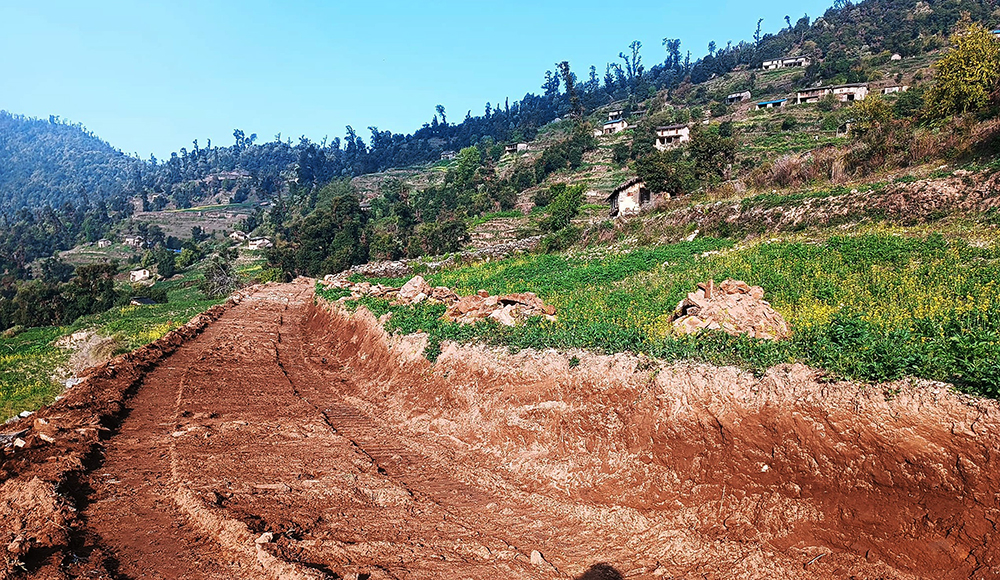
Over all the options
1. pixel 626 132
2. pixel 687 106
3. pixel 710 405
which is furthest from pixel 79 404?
pixel 687 106

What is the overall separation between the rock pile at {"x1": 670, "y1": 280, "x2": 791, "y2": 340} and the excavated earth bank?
1.56m

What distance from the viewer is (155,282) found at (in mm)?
77875

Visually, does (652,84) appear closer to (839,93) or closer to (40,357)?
(839,93)

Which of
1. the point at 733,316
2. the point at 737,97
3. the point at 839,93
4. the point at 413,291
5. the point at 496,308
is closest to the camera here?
the point at 733,316

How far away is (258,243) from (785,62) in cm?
12074

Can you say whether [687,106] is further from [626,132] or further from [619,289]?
[619,289]

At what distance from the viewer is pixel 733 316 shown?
8.98 m

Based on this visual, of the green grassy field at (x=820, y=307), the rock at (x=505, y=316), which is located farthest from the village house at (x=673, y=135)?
the rock at (x=505, y=316)

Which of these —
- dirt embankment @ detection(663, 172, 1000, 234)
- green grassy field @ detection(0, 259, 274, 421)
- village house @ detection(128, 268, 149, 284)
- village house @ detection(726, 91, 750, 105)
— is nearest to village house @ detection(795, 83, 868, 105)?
village house @ detection(726, 91, 750, 105)

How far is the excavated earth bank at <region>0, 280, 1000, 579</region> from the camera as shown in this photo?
16.6 feet

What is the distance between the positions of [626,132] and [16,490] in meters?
98.4

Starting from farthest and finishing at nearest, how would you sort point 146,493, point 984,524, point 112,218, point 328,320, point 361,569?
point 112,218 < point 328,320 < point 146,493 < point 361,569 < point 984,524

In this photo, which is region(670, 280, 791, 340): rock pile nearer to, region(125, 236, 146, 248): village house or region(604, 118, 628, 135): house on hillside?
region(604, 118, 628, 135): house on hillside

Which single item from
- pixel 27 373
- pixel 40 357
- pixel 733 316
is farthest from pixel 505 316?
pixel 40 357
